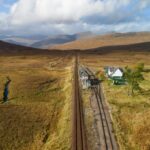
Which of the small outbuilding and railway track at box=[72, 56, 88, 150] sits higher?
the small outbuilding

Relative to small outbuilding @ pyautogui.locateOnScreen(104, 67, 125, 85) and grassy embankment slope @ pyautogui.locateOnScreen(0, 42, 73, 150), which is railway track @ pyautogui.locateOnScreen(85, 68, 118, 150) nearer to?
grassy embankment slope @ pyautogui.locateOnScreen(0, 42, 73, 150)

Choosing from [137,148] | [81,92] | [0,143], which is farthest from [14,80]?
[137,148]

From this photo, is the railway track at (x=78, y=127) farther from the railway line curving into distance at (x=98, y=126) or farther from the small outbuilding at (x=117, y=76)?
the small outbuilding at (x=117, y=76)

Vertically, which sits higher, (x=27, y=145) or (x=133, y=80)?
(x=133, y=80)

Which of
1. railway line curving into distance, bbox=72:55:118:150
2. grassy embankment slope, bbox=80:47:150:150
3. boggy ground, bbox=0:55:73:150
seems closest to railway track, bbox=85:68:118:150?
railway line curving into distance, bbox=72:55:118:150

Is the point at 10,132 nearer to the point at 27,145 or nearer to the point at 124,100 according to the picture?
the point at 27,145

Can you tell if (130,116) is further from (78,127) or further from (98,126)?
(78,127)

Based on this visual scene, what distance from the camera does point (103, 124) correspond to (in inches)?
2099

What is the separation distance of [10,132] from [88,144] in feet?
45.0

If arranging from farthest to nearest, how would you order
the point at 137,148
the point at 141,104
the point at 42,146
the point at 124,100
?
1. the point at 124,100
2. the point at 141,104
3. the point at 42,146
4. the point at 137,148

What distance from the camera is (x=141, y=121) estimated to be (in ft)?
173

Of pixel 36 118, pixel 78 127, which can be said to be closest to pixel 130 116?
pixel 78 127

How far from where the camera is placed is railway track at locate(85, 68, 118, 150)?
146 ft

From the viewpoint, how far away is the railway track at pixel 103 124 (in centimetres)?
4438
